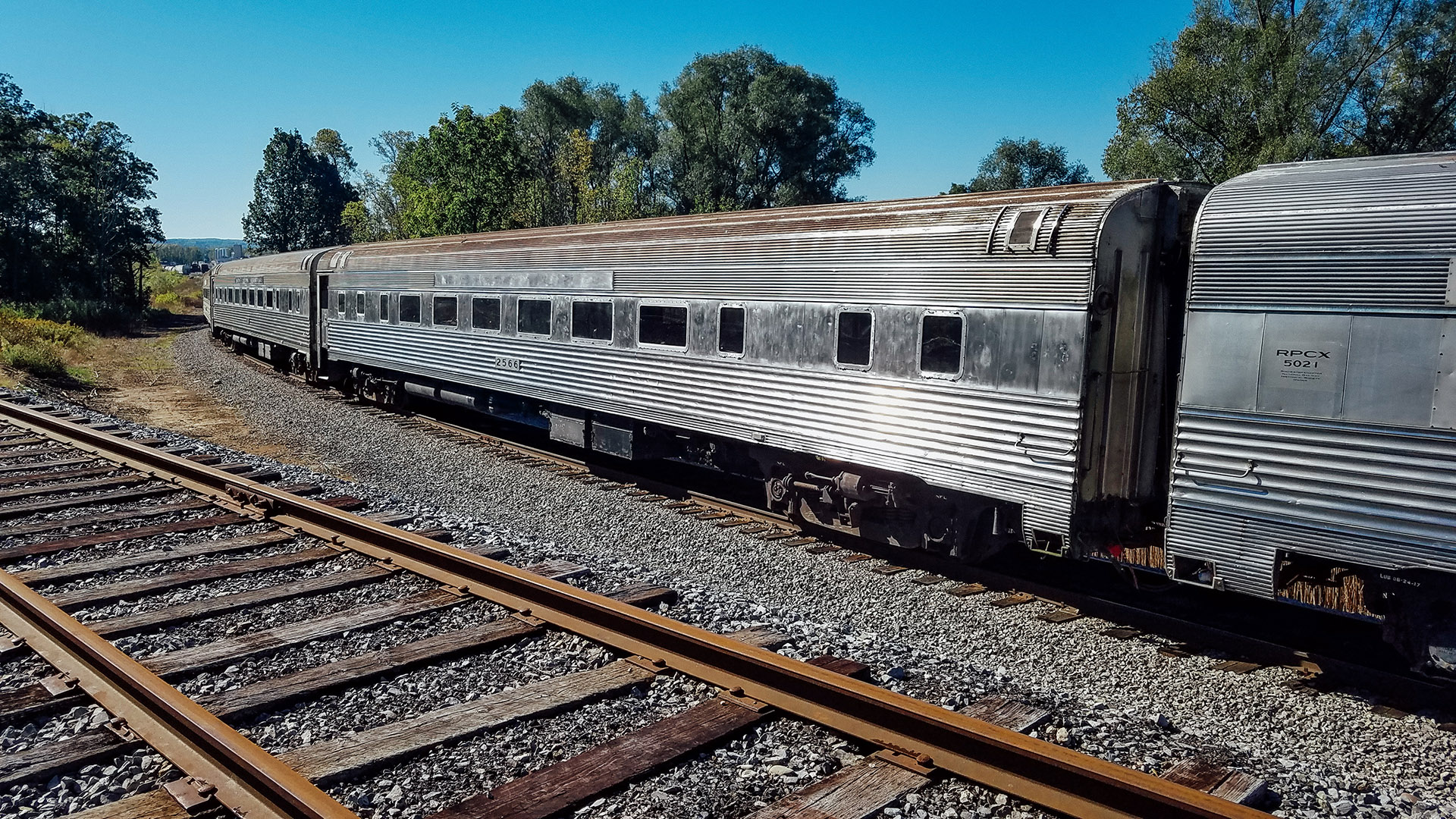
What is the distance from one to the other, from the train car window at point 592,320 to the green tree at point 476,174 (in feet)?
103

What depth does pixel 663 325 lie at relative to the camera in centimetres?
1120

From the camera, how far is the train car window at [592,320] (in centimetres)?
1216

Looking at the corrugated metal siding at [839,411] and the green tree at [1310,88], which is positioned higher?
the green tree at [1310,88]

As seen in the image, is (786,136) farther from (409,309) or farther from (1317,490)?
(1317,490)

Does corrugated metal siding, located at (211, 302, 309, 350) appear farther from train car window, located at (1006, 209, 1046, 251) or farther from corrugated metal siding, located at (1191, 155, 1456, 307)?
A: corrugated metal siding, located at (1191, 155, 1456, 307)

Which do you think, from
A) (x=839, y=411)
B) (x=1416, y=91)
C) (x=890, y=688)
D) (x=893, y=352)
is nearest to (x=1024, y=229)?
(x=893, y=352)

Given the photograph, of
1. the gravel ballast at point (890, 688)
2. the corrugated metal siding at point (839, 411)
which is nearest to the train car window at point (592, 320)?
the corrugated metal siding at point (839, 411)

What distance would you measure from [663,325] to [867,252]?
3.22 m

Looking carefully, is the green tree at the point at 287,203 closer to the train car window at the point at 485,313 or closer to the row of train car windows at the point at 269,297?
the row of train car windows at the point at 269,297

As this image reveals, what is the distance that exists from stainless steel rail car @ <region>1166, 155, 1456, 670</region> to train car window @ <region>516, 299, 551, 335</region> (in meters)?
8.93

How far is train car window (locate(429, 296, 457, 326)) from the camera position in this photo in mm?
15844

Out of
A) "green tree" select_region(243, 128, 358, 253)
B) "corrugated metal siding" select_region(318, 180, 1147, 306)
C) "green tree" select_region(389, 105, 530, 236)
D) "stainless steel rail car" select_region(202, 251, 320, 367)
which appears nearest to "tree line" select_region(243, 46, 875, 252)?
"green tree" select_region(389, 105, 530, 236)

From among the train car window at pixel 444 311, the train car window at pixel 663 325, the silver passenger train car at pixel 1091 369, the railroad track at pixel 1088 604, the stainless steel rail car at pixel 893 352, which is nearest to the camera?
the silver passenger train car at pixel 1091 369

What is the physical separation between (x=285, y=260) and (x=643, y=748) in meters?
24.9
